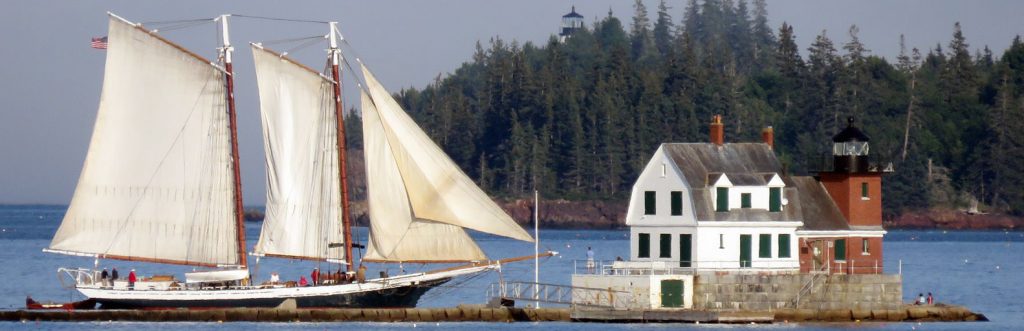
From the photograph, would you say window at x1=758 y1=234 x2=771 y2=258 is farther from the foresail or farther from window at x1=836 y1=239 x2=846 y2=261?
the foresail

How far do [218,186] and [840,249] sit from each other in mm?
19144

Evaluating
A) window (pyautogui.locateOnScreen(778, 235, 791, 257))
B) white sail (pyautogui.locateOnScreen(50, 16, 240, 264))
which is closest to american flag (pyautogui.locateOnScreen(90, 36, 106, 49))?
white sail (pyautogui.locateOnScreen(50, 16, 240, 264))

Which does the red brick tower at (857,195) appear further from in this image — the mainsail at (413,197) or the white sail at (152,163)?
the white sail at (152,163)

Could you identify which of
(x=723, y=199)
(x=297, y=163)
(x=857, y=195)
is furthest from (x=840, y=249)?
(x=297, y=163)

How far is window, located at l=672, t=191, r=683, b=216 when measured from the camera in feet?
180

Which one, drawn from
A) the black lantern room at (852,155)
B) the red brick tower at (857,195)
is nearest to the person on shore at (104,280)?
the red brick tower at (857,195)

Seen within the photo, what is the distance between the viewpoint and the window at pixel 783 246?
55281 mm

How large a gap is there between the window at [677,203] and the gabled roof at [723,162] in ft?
1.72

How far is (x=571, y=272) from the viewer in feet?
299

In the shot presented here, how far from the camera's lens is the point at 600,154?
17138 centimetres

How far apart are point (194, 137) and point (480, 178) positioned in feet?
398

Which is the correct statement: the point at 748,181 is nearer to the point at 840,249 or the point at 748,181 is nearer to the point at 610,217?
the point at 840,249

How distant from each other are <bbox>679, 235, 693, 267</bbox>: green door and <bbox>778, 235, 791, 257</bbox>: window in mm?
2785

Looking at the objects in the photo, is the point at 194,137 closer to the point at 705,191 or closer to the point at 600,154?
the point at 705,191
